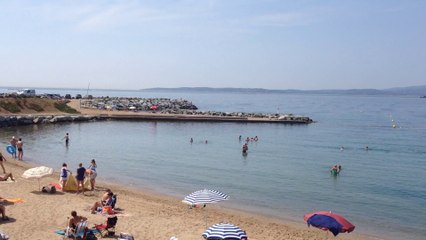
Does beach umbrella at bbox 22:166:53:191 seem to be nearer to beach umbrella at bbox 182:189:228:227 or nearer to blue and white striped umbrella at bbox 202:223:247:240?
beach umbrella at bbox 182:189:228:227

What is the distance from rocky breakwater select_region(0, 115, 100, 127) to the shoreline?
115ft

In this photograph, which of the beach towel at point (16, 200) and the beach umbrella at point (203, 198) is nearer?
the beach umbrella at point (203, 198)

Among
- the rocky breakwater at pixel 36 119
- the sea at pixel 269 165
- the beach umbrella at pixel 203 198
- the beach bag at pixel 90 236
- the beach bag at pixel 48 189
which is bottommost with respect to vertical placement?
the sea at pixel 269 165

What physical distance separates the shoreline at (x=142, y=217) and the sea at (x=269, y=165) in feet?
5.79

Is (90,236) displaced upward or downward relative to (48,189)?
upward

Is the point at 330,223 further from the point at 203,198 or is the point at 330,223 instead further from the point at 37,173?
the point at 37,173

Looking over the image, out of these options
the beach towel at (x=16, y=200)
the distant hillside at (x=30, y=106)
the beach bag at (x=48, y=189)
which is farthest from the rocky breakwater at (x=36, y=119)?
the beach towel at (x=16, y=200)

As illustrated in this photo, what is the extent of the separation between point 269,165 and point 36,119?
36151 mm

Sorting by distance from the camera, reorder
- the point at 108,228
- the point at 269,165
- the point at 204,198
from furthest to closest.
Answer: the point at 269,165 < the point at 204,198 < the point at 108,228

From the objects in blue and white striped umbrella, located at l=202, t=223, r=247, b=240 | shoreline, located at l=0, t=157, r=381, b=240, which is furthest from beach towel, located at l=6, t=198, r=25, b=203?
blue and white striped umbrella, located at l=202, t=223, r=247, b=240

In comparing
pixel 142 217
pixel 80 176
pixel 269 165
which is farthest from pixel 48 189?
pixel 269 165

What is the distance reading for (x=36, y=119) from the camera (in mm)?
57156

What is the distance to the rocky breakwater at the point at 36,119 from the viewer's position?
174 feet

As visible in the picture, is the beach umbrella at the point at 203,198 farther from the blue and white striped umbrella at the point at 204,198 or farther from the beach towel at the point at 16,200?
the beach towel at the point at 16,200
